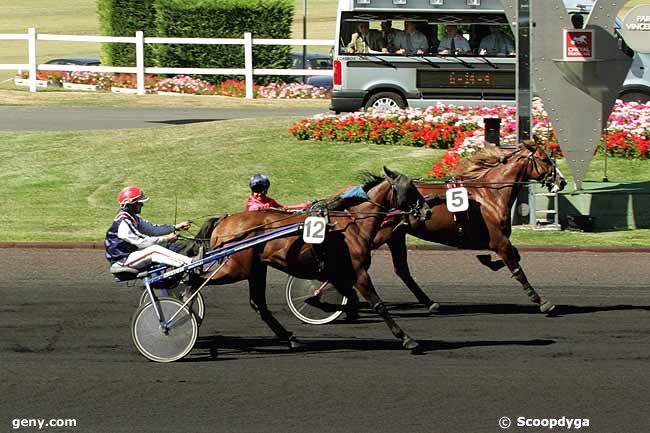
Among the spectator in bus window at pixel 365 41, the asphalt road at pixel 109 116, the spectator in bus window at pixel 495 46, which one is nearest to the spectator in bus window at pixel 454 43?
the spectator in bus window at pixel 495 46

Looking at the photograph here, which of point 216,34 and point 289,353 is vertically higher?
point 216,34

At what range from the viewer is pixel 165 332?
10227 millimetres

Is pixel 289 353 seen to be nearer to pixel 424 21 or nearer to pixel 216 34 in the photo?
pixel 424 21

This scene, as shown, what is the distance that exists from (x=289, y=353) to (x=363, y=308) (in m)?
2.12

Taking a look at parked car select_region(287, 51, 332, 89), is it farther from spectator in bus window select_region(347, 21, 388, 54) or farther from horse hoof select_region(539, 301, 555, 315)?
horse hoof select_region(539, 301, 555, 315)

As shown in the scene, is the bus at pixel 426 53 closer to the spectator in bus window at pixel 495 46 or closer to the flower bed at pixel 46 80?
the spectator in bus window at pixel 495 46

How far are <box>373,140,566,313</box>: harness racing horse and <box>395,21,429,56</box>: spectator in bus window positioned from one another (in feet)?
37.7

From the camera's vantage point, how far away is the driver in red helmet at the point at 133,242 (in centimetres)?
1027

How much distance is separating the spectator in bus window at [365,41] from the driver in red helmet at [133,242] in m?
13.9

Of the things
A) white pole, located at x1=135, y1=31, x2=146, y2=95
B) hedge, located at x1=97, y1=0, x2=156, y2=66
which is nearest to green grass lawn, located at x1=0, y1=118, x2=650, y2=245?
white pole, located at x1=135, y1=31, x2=146, y2=95

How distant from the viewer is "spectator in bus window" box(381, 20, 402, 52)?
23844 millimetres

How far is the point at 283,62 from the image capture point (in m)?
35.3

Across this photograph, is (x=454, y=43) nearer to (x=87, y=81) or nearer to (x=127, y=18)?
(x=87, y=81)

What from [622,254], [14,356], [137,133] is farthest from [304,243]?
[137,133]
